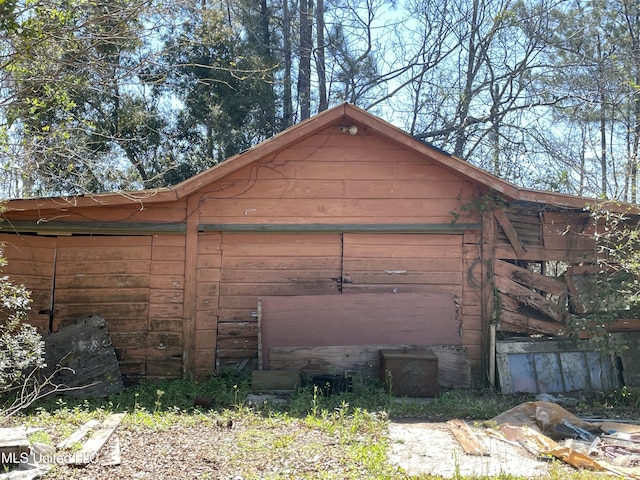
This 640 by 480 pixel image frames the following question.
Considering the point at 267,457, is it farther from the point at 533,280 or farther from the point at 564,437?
the point at 533,280

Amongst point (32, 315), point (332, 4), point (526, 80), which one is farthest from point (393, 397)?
point (332, 4)

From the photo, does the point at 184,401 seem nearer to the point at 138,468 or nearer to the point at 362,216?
the point at 138,468

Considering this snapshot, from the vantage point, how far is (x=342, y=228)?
346 inches

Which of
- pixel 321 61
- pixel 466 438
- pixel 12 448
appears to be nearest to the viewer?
pixel 12 448

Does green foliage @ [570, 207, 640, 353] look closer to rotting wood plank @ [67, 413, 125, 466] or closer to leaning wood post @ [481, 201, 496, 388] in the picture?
leaning wood post @ [481, 201, 496, 388]

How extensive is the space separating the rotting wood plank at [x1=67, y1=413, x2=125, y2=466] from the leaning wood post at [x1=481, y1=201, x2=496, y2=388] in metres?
5.18

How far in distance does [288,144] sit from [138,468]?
5246 millimetres

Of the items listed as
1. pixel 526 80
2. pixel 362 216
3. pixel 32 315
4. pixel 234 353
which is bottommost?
pixel 234 353

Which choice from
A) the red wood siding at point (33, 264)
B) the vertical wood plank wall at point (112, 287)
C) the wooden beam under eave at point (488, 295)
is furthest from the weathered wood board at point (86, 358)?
the wooden beam under eave at point (488, 295)

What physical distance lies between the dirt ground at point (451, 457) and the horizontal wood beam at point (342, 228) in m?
3.27

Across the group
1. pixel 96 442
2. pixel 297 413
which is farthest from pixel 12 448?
pixel 297 413

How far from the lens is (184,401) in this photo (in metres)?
7.51

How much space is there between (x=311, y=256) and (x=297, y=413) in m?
2.69

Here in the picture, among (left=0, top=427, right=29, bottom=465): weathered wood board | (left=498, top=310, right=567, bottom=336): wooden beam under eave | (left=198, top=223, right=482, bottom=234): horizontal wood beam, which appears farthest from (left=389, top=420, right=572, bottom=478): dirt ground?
(left=198, top=223, right=482, bottom=234): horizontal wood beam
